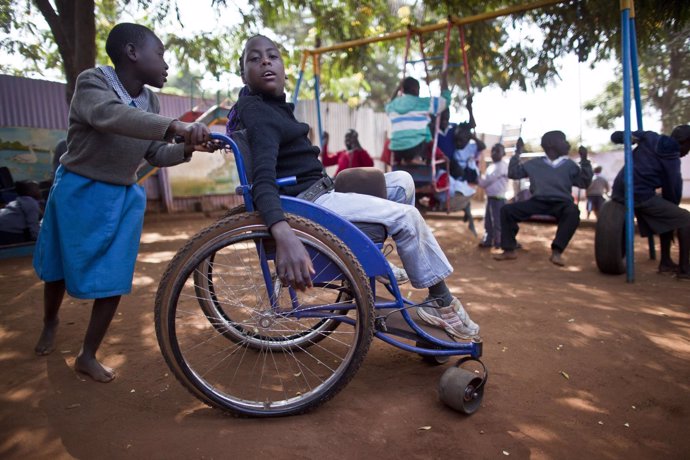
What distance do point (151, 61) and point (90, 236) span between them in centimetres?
91

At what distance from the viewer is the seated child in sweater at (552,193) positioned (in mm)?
5316

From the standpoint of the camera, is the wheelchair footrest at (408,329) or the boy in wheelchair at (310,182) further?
the wheelchair footrest at (408,329)

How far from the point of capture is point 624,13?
4336 millimetres

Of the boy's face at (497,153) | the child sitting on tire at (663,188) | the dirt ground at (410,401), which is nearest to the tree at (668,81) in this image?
the boy's face at (497,153)

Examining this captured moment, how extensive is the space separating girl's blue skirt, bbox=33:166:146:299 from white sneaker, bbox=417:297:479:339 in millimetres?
1529

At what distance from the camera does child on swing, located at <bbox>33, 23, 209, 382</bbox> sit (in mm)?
2146

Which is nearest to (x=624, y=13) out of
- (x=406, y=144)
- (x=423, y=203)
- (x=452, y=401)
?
(x=406, y=144)

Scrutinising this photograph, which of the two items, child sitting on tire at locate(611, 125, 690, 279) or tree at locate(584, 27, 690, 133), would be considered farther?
tree at locate(584, 27, 690, 133)

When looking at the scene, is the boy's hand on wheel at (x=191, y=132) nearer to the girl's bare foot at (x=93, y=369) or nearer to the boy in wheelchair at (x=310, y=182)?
the boy in wheelchair at (x=310, y=182)

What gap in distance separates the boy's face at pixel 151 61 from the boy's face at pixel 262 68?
445 millimetres

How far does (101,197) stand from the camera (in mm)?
2203

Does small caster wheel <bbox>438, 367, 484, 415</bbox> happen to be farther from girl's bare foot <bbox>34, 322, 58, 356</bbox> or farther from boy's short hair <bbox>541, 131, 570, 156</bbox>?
boy's short hair <bbox>541, 131, 570, 156</bbox>

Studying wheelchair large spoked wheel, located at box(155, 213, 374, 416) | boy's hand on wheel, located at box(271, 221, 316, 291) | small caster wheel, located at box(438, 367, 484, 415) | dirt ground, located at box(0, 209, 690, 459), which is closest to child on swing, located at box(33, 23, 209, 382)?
dirt ground, located at box(0, 209, 690, 459)

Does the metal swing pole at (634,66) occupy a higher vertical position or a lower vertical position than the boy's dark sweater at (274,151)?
higher
